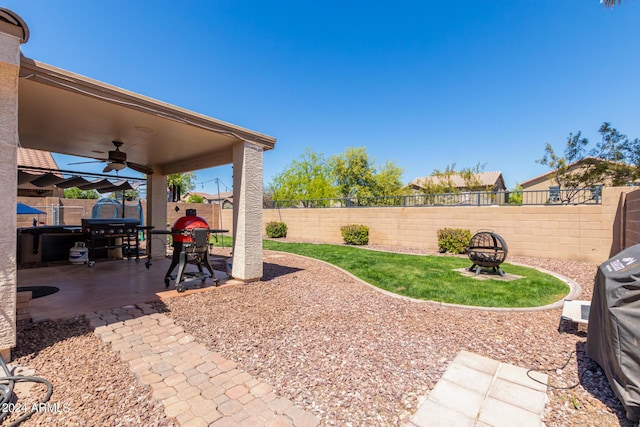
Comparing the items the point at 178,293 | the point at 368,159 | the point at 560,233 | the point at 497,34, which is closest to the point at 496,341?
the point at 178,293

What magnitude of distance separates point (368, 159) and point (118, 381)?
32620 mm

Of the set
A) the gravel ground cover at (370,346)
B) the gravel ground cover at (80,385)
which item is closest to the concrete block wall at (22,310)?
the gravel ground cover at (80,385)

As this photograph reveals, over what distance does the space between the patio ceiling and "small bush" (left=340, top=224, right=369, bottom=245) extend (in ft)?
26.4

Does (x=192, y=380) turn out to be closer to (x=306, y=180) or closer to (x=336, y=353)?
(x=336, y=353)

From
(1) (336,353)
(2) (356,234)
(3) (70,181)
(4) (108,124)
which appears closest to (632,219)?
(1) (336,353)

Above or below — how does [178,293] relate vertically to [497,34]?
below

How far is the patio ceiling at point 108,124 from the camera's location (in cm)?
375

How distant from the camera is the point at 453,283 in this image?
20.4ft

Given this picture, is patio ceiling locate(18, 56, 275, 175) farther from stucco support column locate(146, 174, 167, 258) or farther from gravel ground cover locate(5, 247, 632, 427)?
gravel ground cover locate(5, 247, 632, 427)

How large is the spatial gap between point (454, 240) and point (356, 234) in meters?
4.53

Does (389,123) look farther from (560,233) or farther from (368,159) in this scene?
(560,233)

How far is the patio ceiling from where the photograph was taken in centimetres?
375

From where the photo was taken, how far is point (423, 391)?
2514mm

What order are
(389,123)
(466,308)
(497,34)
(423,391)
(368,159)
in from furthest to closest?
(368,159), (389,123), (497,34), (466,308), (423,391)
